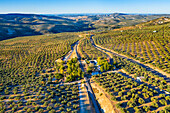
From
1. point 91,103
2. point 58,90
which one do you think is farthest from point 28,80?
point 91,103

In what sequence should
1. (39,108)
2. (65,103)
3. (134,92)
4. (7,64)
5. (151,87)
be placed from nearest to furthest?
1. (39,108)
2. (65,103)
3. (134,92)
4. (151,87)
5. (7,64)

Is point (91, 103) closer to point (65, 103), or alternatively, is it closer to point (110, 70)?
point (65, 103)

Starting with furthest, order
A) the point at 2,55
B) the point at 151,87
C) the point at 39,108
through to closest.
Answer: the point at 2,55, the point at 151,87, the point at 39,108

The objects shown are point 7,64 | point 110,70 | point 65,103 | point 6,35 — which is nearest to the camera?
point 65,103

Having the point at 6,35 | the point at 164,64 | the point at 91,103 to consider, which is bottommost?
the point at 91,103

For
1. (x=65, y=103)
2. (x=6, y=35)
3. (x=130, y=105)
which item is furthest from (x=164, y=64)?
(x=6, y=35)

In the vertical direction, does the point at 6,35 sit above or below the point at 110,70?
above

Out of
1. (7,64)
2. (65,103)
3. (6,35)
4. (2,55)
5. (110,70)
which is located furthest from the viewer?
(6,35)

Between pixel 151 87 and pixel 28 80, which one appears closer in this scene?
pixel 151 87

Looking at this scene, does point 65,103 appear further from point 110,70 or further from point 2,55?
point 2,55
